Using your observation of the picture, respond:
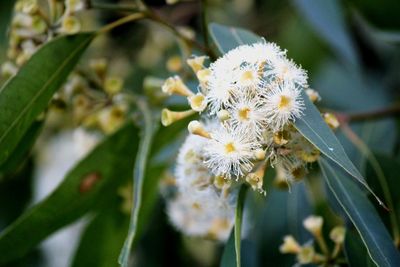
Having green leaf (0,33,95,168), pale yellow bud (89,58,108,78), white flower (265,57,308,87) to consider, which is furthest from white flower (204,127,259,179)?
pale yellow bud (89,58,108,78)

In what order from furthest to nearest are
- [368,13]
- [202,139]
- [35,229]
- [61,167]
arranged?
1. [61,167]
2. [368,13]
3. [35,229]
4. [202,139]

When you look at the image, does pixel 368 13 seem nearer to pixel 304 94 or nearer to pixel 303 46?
pixel 303 46

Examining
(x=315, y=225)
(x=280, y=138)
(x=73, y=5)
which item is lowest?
(x=315, y=225)

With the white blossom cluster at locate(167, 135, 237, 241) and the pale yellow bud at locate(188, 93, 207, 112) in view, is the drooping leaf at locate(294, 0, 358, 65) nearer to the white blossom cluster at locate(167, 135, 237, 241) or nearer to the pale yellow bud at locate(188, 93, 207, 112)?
the white blossom cluster at locate(167, 135, 237, 241)

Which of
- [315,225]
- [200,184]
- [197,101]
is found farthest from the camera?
[315,225]

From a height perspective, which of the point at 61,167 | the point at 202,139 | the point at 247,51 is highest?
the point at 247,51

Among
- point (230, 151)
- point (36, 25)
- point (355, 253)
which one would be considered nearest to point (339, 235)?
point (355, 253)

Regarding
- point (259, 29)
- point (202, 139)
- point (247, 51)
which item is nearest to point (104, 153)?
point (202, 139)

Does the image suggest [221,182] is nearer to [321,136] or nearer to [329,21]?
[321,136]
